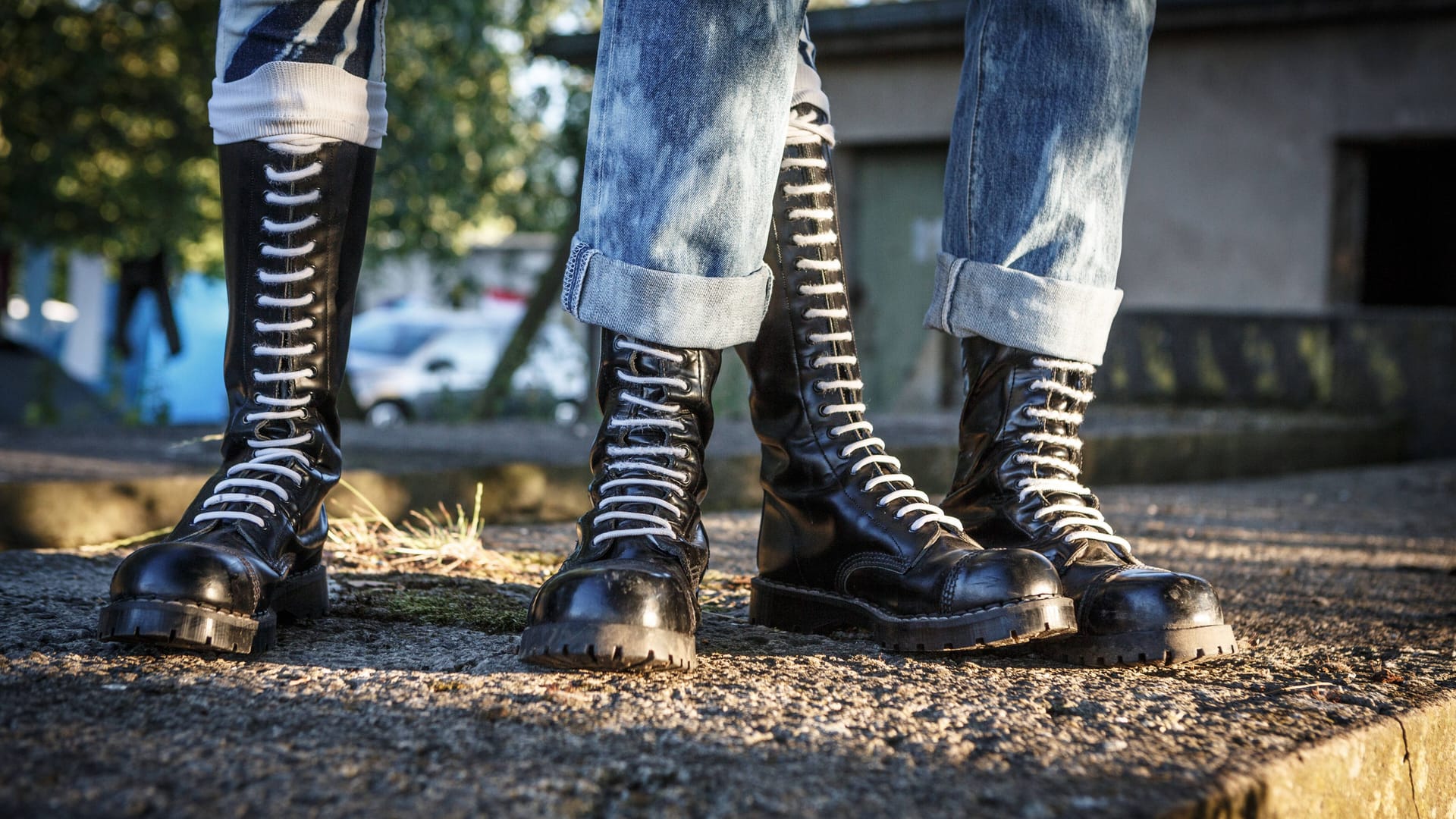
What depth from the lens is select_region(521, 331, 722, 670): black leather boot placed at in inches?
48.6

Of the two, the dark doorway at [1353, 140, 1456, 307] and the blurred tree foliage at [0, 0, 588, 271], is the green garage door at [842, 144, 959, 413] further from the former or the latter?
the dark doorway at [1353, 140, 1456, 307]

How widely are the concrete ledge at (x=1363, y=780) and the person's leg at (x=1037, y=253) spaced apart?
39cm

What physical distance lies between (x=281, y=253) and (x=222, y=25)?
0.30m

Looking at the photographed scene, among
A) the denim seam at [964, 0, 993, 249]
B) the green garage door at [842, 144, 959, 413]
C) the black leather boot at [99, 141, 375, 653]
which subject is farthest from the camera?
the green garage door at [842, 144, 959, 413]

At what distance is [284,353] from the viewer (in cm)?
154

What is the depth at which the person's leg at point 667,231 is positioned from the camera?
139 cm

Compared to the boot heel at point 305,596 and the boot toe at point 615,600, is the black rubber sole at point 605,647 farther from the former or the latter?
the boot heel at point 305,596

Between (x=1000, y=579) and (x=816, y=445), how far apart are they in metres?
0.32

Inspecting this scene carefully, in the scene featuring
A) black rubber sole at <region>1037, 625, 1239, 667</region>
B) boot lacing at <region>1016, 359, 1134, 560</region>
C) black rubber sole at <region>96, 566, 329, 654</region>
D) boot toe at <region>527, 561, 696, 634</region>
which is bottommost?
black rubber sole at <region>96, 566, 329, 654</region>

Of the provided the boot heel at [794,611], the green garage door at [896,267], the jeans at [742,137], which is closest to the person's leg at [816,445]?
the boot heel at [794,611]

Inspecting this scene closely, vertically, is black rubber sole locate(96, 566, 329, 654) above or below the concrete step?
below

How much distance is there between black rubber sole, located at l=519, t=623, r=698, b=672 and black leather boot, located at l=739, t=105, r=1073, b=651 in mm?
327

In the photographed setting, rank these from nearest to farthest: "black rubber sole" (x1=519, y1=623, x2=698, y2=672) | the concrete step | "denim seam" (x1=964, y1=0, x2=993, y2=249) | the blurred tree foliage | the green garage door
A: "black rubber sole" (x1=519, y1=623, x2=698, y2=672), "denim seam" (x1=964, y1=0, x2=993, y2=249), the concrete step, the green garage door, the blurred tree foliage

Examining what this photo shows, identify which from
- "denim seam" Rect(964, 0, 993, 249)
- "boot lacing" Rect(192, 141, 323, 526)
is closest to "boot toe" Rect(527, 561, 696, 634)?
"boot lacing" Rect(192, 141, 323, 526)
